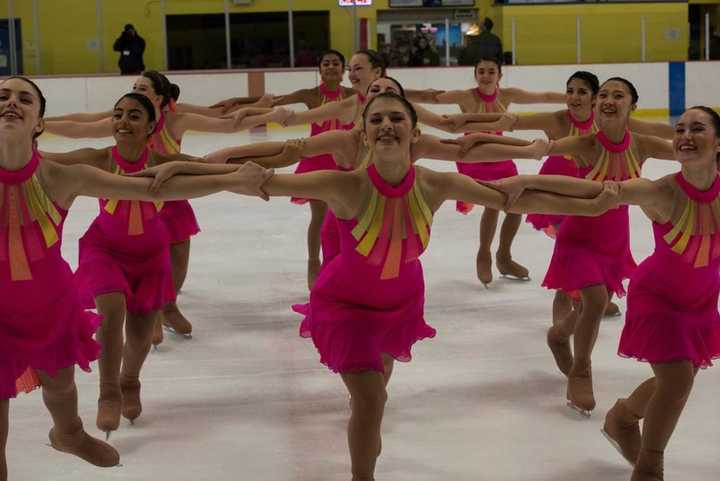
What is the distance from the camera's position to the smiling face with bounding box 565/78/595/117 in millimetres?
6273

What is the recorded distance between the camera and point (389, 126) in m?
3.71

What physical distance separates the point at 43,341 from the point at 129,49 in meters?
14.9

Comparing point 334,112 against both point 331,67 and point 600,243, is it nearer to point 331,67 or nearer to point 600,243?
point 331,67

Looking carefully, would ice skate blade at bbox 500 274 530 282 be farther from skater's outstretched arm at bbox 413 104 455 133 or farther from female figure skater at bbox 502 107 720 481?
female figure skater at bbox 502 107 720 481

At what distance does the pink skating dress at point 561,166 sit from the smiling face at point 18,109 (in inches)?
135

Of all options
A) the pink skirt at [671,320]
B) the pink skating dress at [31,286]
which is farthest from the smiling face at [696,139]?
the pink skating dress at [31,286]

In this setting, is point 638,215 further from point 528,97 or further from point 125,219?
point 125,219

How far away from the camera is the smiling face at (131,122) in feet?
15.4

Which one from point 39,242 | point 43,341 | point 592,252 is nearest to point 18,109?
point 39,242

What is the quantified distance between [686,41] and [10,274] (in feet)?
58.2

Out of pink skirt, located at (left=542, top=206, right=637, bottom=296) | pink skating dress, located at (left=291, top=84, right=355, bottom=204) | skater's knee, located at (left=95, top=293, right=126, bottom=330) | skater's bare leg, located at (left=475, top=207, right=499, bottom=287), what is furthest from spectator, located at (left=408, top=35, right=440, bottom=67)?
skater's knee, located at (left=95, top=293, right=126, bottom=330)

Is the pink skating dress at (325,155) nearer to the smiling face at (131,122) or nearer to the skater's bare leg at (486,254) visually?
the skater's bare leg at (486,254)

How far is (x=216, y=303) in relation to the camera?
274 inches

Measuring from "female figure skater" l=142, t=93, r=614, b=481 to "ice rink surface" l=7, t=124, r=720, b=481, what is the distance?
0.54 m
